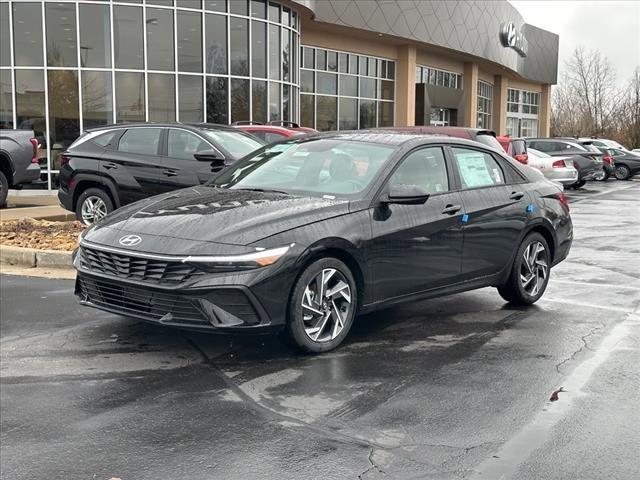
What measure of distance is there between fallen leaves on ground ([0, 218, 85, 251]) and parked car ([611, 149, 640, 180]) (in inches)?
1173

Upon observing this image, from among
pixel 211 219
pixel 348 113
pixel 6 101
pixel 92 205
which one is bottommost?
pixel 92 205

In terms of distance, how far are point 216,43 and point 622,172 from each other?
22.3 m

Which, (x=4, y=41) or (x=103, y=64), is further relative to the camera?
(x=103, y=64)

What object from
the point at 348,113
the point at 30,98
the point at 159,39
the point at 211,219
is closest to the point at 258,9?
the point at 159,39

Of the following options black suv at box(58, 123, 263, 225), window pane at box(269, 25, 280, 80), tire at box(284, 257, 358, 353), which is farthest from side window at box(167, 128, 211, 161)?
window pane at box(269, 25, 280, 80)

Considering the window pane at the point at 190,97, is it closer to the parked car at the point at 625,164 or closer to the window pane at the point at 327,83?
the window pane at the point at 327,83

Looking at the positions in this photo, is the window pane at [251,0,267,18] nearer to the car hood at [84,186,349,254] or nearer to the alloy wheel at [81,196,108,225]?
the alloy wheel at [81,196,108,225]

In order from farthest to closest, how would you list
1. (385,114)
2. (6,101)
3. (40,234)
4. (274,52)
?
1. (385,114)
2. (274,52)
3. (6,101)
4. (40,234)

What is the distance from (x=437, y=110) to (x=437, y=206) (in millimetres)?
32897

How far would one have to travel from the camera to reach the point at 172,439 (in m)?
4.08

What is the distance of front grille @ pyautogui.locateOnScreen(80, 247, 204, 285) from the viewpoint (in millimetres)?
5125

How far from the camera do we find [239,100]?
21500 mm

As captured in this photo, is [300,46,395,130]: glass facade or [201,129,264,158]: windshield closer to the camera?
[201,129,264,158]: windshield

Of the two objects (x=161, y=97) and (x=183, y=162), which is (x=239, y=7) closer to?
(x=161, y=97)
